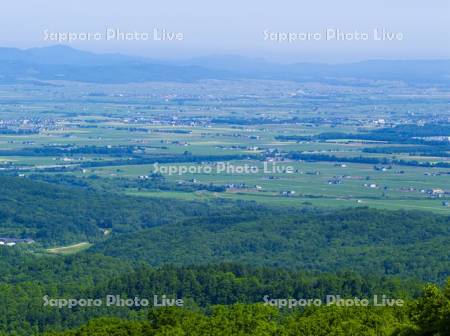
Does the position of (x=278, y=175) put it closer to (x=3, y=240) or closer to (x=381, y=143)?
(x=381, y=143)

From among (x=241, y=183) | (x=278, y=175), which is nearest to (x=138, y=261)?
(x=241, y=183)

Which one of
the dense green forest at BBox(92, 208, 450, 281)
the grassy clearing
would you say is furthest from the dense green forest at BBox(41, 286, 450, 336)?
the grassy clearing

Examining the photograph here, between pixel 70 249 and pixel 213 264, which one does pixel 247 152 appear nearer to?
pixel 70 249

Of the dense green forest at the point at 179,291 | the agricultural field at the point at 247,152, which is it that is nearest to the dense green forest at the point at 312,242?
the dense green forest at the point at 179,291

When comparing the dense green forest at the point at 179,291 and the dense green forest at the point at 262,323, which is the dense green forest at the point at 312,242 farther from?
the dense green forest at the point at 262,323

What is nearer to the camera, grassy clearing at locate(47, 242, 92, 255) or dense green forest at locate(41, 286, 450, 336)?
dense green forest at locate(41, 286, 450, 336)

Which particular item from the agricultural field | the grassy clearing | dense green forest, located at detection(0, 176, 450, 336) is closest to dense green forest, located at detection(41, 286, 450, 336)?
dense green forest, located at detection(0, 176, 450, 336)

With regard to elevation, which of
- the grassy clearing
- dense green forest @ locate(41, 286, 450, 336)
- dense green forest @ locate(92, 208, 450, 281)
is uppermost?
dense green forest @ locate(41, 286, 450, 336)

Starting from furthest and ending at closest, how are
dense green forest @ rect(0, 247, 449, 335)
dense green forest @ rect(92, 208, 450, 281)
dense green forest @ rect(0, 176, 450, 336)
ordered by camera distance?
dense green forest @ rect(92, 208, 450, 281) → dense green forest @ rect(0, 247, 449, 335) → dense green forest @ rect(0, 176, 450, 336)

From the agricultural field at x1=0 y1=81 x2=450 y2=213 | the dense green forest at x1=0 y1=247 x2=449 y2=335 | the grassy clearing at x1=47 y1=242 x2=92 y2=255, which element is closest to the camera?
the dense green forest at x1=0 y1=247 x2=449 y2=335

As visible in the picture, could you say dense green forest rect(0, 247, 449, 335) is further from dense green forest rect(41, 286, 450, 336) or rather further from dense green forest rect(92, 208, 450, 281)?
dense green forest rect(92, 208, 450, 281)

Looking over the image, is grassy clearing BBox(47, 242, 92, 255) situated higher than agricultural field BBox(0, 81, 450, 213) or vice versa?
agricultural field BBox(0, 81, 450, 213)
